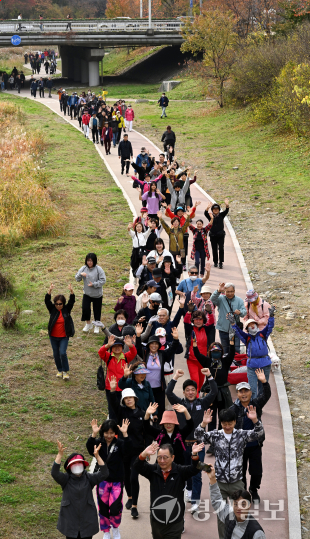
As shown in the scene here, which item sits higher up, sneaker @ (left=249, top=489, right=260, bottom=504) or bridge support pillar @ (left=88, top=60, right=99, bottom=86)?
bridge support pillar @ (left=88, top=60, right=99, bottom=86)

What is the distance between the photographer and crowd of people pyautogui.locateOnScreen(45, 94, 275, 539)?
6.64 m

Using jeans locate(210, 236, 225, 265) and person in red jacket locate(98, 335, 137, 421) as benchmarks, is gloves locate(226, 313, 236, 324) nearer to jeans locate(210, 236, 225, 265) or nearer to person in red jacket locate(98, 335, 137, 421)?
person in red jacket locate(98, 335, 137, 421)

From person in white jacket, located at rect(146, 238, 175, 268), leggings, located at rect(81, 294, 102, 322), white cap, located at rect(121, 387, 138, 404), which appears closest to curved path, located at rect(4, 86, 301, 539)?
white cap, located at rect(121, 387, 138, 404)

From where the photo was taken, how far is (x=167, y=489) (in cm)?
659

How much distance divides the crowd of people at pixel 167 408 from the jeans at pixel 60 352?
26 mm

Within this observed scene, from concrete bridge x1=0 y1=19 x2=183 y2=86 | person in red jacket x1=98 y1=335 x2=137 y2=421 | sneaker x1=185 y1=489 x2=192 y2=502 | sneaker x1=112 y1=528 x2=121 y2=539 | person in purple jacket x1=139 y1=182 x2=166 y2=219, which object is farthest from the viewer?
concrete bridge x1=0 y1=19 x2=183 y2=86

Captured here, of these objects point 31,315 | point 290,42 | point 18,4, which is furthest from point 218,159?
point 18,4

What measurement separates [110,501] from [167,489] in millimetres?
1040

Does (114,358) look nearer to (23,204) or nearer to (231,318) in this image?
(231,318)

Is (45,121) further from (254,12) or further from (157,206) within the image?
(157,206)

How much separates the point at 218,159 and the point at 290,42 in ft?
28.5

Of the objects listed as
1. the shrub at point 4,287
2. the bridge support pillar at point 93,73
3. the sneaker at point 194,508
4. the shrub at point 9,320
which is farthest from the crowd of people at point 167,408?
the bridge support pillar at point 93,73

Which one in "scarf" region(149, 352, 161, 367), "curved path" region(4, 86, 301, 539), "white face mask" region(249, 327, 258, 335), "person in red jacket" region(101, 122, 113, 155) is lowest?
"curved path" region(4, 86, 301, 539)

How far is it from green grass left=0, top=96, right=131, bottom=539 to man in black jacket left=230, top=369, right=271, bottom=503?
251cm
